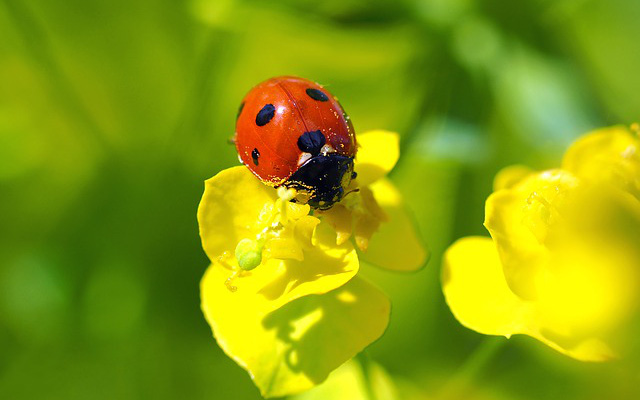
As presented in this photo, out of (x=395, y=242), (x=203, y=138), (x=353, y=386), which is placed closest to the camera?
(x=395, y=242)

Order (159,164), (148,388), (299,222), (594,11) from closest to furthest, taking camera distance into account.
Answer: (299,222) < (148,388) < (159,164) < (594,11)

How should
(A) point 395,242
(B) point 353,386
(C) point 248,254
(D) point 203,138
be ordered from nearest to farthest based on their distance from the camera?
(C) point 248,254
(A) point 395,242
(B) point 353,386
(D) point 203,138

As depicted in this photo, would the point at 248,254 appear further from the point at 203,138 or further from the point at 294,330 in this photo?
the point at 203,138

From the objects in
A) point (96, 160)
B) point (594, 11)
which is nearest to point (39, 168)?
point (96, 160)

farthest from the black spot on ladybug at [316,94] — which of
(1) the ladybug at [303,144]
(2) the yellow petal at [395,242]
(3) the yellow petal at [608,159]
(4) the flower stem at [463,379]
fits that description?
(4) the flower stem at [463,379]

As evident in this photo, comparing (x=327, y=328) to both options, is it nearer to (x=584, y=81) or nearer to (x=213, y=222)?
(x=213, y=222)

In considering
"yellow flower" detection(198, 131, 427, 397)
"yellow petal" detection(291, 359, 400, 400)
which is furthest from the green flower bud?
"yellow petal" detection(291, 359, 400, 400)

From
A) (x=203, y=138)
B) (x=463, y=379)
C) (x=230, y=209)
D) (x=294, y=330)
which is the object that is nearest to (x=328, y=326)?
(x=294, y=330)

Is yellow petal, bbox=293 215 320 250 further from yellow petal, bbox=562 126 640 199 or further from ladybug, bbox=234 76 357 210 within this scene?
yellow petal, bbox=562 126 640 199
